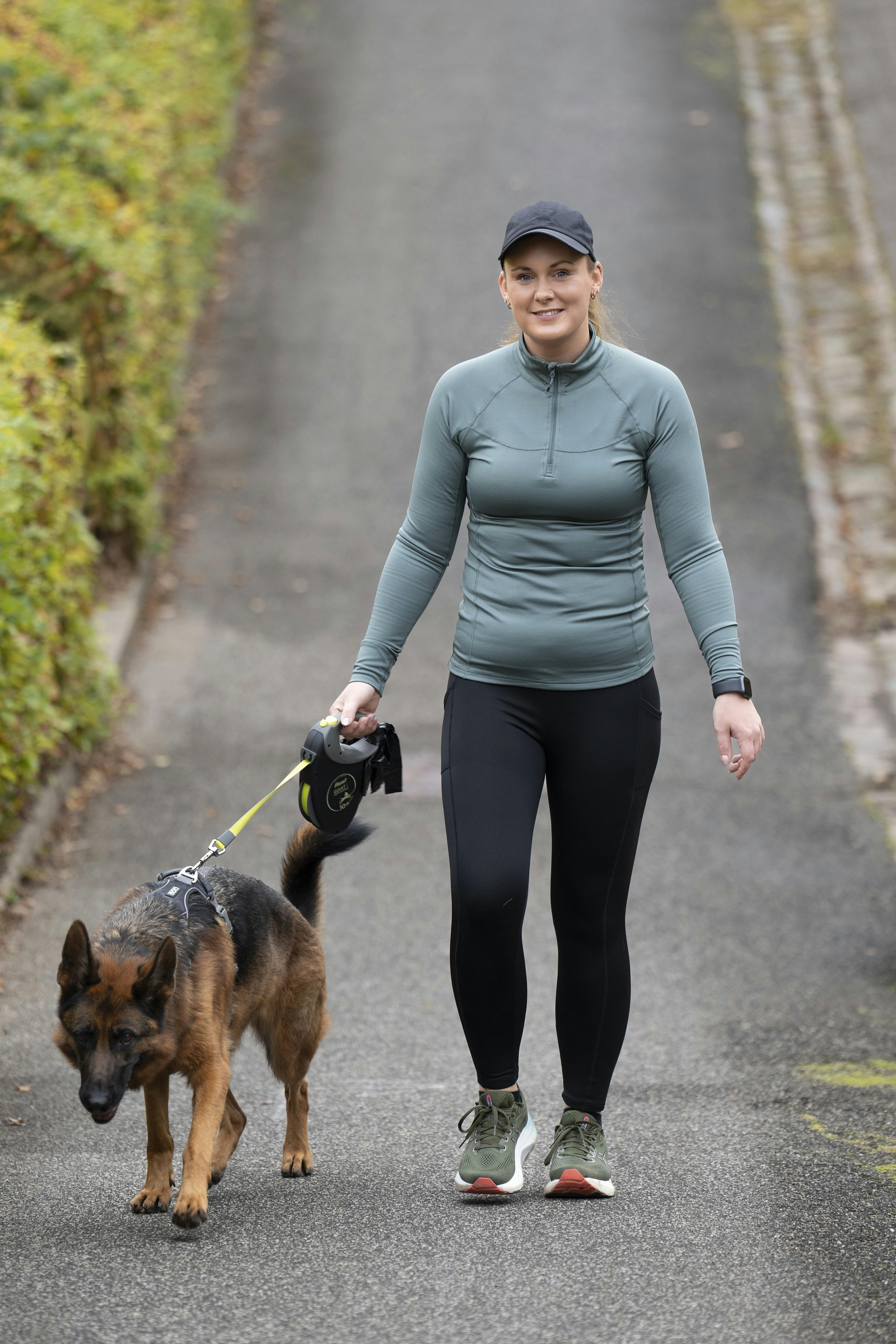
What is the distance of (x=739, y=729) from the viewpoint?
3518mm

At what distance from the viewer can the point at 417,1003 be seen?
6047 millimetres

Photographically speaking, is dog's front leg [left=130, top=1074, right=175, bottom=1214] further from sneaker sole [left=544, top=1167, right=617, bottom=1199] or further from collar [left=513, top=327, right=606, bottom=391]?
collar [left=513, top=327, right=606, bottom=391]

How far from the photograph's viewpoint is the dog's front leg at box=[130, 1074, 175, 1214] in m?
3.72

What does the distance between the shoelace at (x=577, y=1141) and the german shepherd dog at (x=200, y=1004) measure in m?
0.75

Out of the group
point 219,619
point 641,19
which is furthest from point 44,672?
point 641,19

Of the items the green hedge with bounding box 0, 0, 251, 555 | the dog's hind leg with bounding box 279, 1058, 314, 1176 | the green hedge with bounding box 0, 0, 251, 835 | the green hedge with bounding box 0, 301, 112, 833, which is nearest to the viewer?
the dog's hind leg with bounding box 279, 1058, 314, 1176

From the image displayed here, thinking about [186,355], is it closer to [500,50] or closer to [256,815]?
[256,815]

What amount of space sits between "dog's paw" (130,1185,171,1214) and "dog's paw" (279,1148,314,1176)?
1.42 ft

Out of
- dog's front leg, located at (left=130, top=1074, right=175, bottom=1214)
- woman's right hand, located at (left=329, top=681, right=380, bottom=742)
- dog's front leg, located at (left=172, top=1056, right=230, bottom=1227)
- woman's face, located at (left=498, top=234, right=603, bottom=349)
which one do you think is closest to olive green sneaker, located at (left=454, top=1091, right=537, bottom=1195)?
dog's front leg, located at (left=172, top=1056, right=230, bottom=1227)

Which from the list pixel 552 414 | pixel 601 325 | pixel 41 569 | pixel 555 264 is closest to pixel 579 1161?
pixel 552 414

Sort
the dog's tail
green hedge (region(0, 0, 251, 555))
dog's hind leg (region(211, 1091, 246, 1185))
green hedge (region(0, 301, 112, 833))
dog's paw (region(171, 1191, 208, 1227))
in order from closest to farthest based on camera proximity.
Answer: dog's paw (region(171, 1191, 208, 1227)) < dog's hind leg (region(211, 1091, 246, 1185)) < the dog's tail < green hedge (region(0, 301, 112, 833)) < green hedge (region(0, 0, 251, 555))

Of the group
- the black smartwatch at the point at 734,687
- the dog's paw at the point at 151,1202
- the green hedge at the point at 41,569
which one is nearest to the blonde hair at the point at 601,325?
the black smartwatch at the point at 734,687

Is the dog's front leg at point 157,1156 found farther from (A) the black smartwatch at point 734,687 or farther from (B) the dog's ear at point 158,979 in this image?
(A) the black smartwatch at point 734,687

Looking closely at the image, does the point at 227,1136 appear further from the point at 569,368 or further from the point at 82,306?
the point at 82,306
